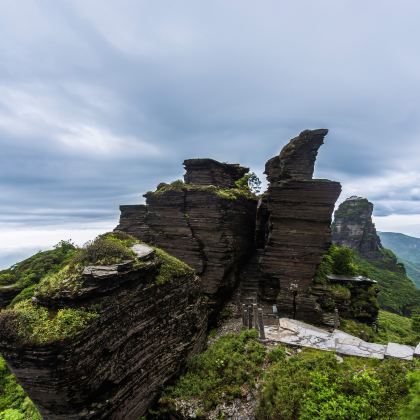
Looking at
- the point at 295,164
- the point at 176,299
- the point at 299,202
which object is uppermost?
the point at 295,164

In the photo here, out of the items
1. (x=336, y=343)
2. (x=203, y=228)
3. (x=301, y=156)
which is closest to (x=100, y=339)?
(x=336, y=343)

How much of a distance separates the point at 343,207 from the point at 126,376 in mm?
103004

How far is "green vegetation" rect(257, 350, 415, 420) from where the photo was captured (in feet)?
29.2

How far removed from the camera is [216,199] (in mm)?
25391

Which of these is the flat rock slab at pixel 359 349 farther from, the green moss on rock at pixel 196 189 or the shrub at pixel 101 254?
the green moss on rock at pixel 196 189

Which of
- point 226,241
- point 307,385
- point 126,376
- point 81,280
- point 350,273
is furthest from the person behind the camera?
point 226,241

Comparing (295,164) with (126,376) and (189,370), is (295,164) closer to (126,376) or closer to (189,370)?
(189,370)

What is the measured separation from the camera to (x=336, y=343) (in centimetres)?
1458

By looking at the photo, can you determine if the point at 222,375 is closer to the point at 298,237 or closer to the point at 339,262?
the point at 298,237

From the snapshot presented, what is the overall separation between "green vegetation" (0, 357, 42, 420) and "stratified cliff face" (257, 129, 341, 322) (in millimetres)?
17798

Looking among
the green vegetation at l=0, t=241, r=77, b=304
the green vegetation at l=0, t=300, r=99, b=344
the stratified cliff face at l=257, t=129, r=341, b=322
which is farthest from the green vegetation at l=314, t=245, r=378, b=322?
the green vegetation at l=0, t=241, r=77, b=304

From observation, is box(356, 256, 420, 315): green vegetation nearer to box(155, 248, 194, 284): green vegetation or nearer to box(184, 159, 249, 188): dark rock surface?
box(184, 159, 249, 188): dark rock surface

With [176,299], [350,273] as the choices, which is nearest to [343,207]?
[350,273]

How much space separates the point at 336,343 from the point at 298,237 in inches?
370
